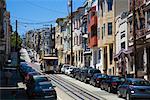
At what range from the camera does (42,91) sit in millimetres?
29531

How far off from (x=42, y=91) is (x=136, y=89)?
19.8 ft

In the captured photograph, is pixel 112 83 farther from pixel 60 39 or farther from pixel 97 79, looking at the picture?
pixel 60 39

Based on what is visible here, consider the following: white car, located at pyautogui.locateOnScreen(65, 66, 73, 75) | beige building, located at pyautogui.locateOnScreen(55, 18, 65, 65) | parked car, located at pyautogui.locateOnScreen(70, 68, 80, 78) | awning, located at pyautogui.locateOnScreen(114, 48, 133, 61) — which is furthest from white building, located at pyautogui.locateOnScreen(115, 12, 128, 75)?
beige building, located at pyautogui.locateOnScreen(55, 18, 65, 65)

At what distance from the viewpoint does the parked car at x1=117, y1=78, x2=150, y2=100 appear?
29.4 metres

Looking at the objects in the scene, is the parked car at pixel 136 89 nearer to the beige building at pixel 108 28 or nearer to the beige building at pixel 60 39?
the beige building at pixel 108 28

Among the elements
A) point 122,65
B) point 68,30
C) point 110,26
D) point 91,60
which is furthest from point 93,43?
point 68,30

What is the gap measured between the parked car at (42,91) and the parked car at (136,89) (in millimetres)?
4798

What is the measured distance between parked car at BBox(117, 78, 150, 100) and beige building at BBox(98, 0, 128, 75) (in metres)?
26.3

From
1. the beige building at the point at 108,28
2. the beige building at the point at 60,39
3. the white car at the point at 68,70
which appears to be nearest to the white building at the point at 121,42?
the beige building at the point at 108,28

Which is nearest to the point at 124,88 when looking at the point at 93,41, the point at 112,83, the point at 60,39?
the point at 112,83

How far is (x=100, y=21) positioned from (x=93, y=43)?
7.54 meters

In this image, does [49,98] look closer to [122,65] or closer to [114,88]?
[114,88]

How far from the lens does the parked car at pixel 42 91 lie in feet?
96.4

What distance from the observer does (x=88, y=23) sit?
7762 centimetres
